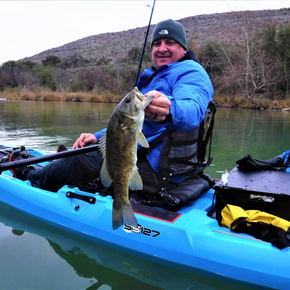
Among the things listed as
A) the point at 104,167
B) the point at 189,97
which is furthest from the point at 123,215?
the point at 189,97

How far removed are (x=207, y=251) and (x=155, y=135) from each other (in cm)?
120

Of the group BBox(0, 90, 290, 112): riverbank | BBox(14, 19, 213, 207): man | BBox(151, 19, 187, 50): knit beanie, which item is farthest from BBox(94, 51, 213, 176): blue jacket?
BBox(0, 90, 290, 112): riverbank

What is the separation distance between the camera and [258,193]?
281cm

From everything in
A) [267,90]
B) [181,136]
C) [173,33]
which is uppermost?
[173,33]

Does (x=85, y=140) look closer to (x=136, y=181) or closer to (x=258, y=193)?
(x=136, y=181)

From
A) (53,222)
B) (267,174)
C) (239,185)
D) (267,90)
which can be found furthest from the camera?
(267,90)

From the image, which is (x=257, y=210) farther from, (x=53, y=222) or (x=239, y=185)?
(x=53, y=222)

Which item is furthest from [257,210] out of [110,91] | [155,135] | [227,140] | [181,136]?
[110,91]

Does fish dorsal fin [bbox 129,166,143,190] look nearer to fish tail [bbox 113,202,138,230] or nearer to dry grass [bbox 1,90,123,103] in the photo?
fish tail [bbox 113,202,138,230]

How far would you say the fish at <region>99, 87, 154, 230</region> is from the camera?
170cm

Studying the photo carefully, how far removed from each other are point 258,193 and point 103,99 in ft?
91.0

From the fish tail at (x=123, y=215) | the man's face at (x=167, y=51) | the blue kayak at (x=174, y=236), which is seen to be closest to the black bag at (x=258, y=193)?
the blue kayak at (x=174, y=236)

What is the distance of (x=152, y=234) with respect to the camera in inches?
121

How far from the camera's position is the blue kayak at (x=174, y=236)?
262cm
